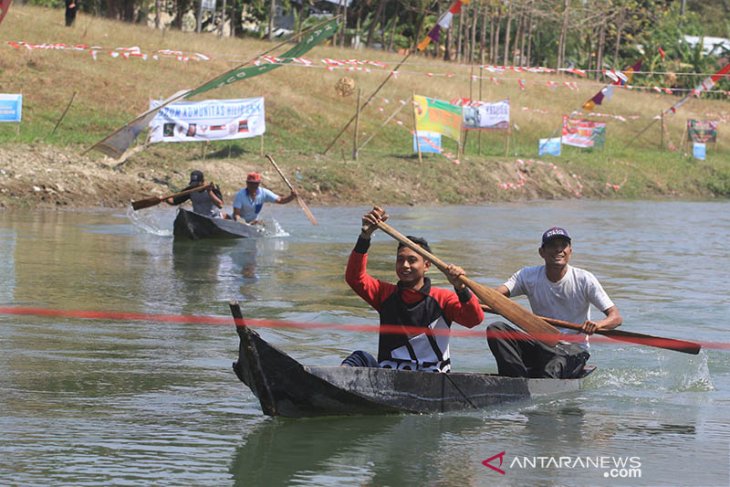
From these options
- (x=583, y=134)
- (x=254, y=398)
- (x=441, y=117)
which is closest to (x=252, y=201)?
(x=254, y=398)

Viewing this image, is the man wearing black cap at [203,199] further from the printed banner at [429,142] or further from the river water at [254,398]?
the printed banner at [429,142]

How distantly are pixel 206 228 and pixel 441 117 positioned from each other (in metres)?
13.8

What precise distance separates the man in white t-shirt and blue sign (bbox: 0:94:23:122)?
18987 millimetres

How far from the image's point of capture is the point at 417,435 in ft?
28.1

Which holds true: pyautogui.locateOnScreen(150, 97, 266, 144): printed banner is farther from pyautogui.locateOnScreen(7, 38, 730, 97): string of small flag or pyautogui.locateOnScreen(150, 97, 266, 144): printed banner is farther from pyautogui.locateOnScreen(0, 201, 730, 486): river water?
pyautogui.locateOnScreen(0, 201, 730, 486): river water

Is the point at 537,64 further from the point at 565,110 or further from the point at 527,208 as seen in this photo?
the point at 527,208

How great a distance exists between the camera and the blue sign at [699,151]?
43031mm

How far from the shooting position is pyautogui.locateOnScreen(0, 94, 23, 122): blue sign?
86.7 ft

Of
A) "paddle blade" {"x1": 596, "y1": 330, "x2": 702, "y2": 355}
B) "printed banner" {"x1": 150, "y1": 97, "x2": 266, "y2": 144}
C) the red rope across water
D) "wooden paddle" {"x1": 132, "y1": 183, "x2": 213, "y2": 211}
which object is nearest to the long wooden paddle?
"paddle blade" {"x1": 596, "y1": 330, "x2": 702, "y2": 355}

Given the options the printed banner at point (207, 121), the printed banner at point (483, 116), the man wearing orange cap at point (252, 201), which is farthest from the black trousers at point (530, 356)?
the printed banner at point (483, 116)

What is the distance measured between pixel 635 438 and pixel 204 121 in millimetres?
20578

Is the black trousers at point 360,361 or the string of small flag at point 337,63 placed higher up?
the string of small flag at point 337,63

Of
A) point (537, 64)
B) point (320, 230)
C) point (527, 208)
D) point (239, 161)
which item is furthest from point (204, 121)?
point (537, 64)

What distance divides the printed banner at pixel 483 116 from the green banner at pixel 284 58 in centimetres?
1424
